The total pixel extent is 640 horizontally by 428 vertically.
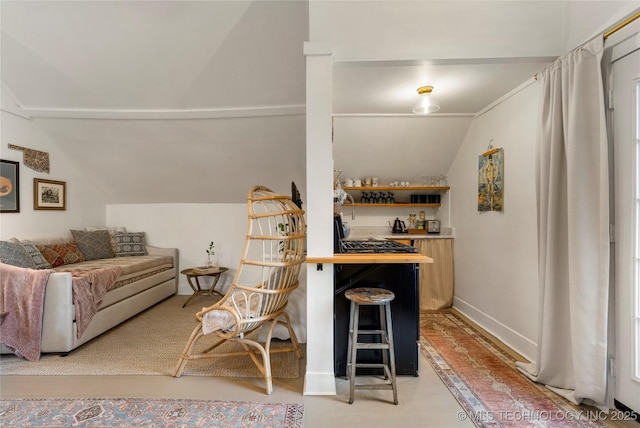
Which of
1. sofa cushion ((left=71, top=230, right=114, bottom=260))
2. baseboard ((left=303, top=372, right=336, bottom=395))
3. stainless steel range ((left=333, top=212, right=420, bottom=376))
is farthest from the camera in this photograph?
sofa cushion ((left=71, top=230, right=114, bottom=260))

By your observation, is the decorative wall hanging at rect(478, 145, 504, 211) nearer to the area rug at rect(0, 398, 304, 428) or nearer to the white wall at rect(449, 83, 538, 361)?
the white wall at rect(449, 83, 538, 361)

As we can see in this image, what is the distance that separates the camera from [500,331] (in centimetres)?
287

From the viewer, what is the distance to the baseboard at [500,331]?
2455 mm

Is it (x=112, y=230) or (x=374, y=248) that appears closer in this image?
(x=374, y=248)

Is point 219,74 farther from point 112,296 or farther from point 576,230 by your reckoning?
point 576,230

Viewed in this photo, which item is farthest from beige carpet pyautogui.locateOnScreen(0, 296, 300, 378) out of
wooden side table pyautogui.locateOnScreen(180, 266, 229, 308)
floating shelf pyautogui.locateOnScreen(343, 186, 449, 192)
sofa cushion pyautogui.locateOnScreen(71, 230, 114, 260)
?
floating shelf pyautogui.locateOnScreen(343, 186, 449, 192)

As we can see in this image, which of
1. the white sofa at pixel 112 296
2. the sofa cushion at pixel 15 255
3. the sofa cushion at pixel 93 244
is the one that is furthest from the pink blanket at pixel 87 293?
the sofa cushion at pixel 93 244

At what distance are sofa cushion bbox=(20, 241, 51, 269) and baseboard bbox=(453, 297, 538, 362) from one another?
4.79 meters

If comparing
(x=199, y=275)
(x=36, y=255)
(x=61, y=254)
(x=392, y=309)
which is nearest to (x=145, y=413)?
(x=392, y=309)

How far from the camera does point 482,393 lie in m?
2.00

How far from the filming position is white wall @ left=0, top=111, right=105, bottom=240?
3402 millimetres

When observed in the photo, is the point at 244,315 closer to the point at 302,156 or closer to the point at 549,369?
the point at 549,369

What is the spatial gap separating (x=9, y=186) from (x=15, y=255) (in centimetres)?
97

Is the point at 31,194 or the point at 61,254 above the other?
the point at 31,194
